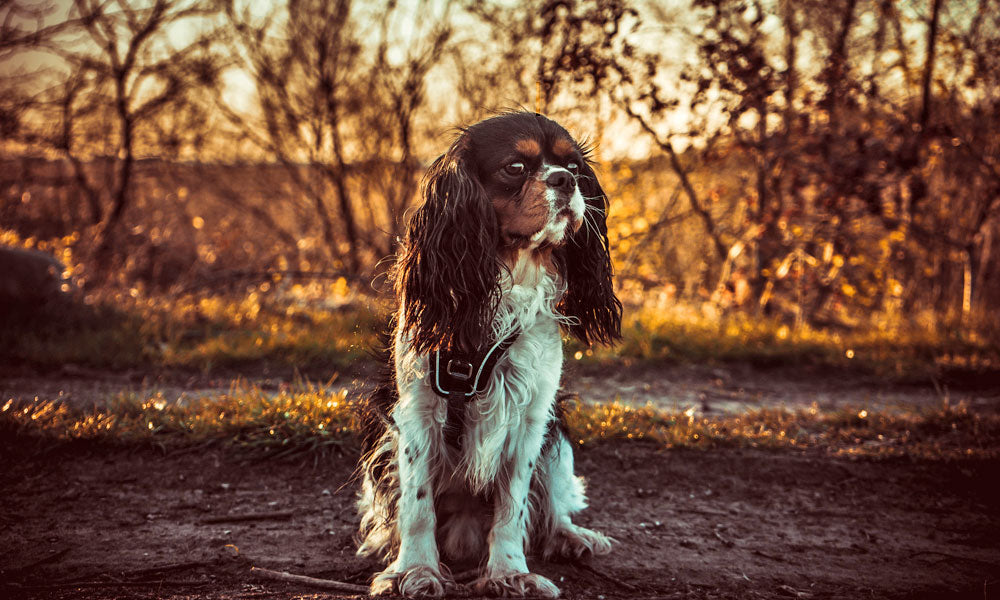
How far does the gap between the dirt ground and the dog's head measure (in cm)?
100

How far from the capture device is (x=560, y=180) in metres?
2.65

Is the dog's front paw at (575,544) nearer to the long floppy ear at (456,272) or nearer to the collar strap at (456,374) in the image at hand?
the collar strap at (456,374)

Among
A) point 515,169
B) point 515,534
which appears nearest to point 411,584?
point 515,534

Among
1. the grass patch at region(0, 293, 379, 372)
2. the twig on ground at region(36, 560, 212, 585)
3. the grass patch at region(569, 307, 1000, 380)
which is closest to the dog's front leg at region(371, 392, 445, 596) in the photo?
the twig on ground at region(36, 560, 212, 585)

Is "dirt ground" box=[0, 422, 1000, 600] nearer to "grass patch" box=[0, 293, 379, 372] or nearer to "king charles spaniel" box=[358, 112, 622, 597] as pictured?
"king charles spaniel" box=[358, 112, 622, 597]

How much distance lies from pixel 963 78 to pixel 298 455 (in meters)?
7.54

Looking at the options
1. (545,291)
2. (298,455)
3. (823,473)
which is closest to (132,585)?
(298,455)

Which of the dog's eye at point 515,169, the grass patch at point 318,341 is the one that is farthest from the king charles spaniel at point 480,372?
the grass patch at point 318,341

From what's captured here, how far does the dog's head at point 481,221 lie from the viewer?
269cm

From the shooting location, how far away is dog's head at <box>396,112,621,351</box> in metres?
2.69

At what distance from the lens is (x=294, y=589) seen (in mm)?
2574

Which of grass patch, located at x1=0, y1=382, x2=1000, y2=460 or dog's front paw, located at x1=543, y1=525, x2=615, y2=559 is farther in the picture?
grass patch, located at x1=0, y1=382, x2=1000, y2=460

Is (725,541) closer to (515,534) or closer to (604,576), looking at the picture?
(604,576)

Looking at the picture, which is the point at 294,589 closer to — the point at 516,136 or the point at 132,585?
the point at 132,585
